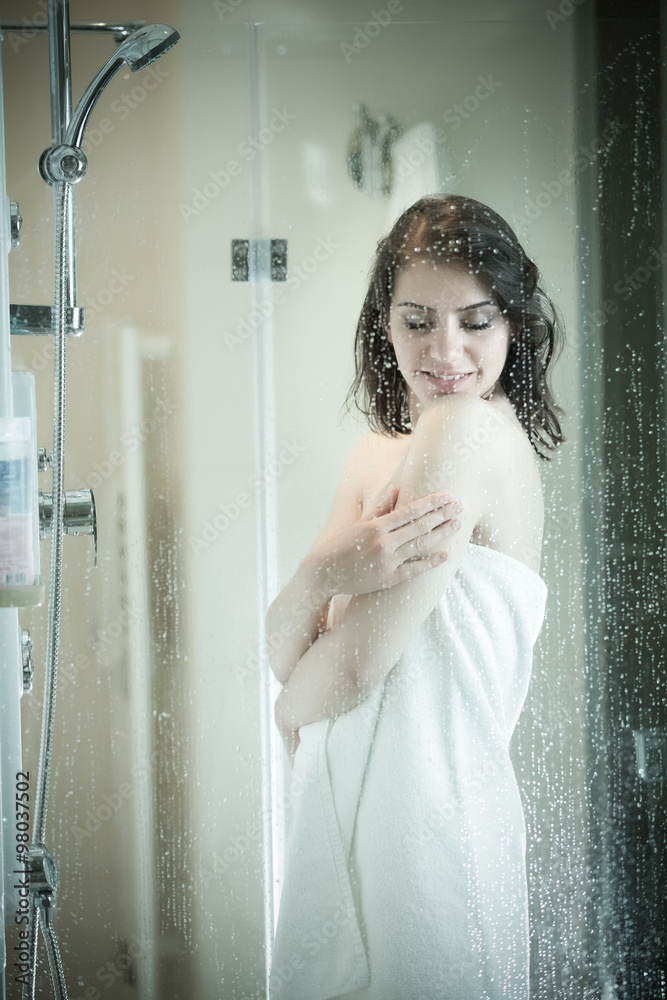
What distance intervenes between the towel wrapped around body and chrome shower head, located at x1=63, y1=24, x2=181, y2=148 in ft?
2.22

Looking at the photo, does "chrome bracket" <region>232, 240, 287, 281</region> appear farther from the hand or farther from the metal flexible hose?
the metal flexible hose

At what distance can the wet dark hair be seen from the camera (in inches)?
38.8

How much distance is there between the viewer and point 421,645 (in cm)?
97

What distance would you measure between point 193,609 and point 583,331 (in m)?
0.59

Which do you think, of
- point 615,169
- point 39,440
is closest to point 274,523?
point 39,440

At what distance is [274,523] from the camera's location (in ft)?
3.26

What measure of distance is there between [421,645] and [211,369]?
0.42 m

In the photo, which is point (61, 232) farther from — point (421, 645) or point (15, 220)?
point (421, 645)

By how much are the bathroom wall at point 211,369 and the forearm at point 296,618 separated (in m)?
0.02

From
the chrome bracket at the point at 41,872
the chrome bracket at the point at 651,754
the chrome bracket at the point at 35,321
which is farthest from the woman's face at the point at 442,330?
the chrome bracket at the point at 41,872

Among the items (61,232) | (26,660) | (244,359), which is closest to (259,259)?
(244,359)

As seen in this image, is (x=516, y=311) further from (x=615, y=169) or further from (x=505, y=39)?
(x=505, y=39)

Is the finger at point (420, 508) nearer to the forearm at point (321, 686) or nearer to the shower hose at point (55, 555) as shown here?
the forearm at point (321, 686)

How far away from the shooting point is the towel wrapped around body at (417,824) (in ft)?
3.18
